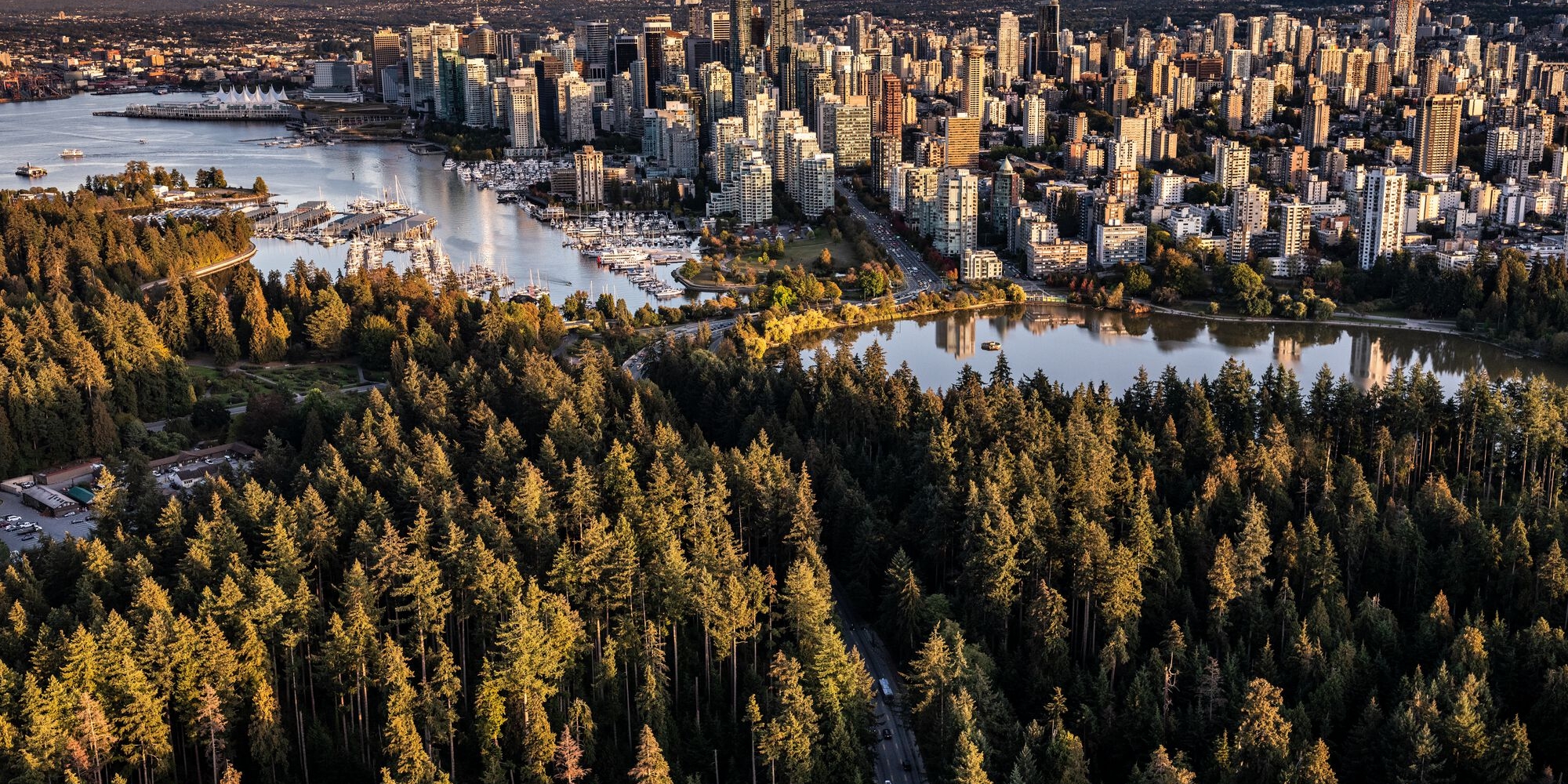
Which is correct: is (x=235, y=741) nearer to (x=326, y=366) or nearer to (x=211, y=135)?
(x=326, y=366)

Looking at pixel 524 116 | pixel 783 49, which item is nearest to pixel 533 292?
pixel 524 116

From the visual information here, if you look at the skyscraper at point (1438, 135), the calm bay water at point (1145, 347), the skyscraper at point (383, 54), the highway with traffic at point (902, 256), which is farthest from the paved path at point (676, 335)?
the skyscraper at point (383, 54)

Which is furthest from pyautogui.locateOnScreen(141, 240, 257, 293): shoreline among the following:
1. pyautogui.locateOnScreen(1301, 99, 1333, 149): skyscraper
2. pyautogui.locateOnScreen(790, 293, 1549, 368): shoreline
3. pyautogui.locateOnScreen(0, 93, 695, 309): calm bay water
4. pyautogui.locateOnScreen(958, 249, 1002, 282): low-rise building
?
pyautogui.locateOnScreen(1301, 99, 1333, 149): skyscraper

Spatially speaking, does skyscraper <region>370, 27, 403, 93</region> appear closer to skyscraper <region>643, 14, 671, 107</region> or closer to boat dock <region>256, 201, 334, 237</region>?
skyscraper <region>643, 14, 671, 107</region>

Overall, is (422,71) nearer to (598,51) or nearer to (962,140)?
(598,51)

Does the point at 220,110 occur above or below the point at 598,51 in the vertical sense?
below

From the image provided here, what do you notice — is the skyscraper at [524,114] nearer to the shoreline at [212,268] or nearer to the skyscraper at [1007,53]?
the shoreline at [212,268]
